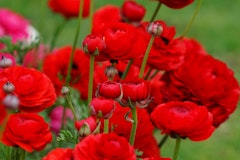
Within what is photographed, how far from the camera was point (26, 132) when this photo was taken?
1.31 metres

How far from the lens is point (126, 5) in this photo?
1910mm

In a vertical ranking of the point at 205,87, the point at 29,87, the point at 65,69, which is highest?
the point at 29,87

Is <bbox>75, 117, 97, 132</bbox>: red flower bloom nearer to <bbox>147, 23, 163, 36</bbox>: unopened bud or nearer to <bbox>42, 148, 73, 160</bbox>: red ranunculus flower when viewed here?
<bbox>42, 148, 73, 160</bbox>: red ranunculus flower

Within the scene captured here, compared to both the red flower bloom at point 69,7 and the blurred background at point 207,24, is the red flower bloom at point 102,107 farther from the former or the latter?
the blurred background at point 207,24

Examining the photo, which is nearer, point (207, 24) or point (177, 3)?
point (177, 3)

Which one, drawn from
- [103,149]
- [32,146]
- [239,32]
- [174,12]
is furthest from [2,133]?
[174,12]

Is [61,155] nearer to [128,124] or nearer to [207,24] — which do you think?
[128,124]

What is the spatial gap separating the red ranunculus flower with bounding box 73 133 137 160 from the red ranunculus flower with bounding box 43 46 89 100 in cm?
72

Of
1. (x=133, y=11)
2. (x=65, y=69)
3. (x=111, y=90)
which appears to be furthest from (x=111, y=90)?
(x=65, y=69)

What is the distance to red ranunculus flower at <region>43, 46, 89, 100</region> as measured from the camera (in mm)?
1955

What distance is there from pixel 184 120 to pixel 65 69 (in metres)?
0.73

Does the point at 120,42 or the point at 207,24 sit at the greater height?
the point at 120,42

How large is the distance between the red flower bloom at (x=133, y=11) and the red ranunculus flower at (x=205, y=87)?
0.22 m

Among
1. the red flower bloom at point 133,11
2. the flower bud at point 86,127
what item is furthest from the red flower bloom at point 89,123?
the red flower bloom at point 133,11
